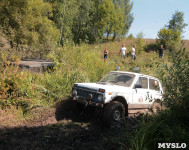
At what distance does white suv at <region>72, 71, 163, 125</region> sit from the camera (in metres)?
5.10

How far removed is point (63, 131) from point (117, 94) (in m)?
1.85

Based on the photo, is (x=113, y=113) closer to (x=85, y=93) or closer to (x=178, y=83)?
(x=85, y=93)

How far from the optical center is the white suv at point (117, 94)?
201 inches

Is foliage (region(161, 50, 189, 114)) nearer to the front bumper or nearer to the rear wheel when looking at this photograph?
the front bumper

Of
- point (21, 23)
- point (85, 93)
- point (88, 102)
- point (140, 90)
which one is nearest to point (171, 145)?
point (88, 102)

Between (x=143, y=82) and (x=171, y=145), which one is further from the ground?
(x=143, y=82)

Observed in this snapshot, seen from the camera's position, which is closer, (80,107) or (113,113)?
(113,113)

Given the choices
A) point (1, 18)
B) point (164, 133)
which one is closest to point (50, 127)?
point (164, 133)

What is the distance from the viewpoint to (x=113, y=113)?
5.11 meters

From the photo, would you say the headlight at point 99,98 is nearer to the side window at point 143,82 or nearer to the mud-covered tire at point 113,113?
the mud-covered tire at point 113,113

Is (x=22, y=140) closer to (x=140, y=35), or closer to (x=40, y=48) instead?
(x=40, y=48)

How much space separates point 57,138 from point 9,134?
127 cm

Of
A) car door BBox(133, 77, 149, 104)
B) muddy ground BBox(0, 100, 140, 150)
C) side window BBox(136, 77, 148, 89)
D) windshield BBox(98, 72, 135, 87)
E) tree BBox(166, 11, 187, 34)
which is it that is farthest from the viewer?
tree BBox(166, 11, 187, 34)

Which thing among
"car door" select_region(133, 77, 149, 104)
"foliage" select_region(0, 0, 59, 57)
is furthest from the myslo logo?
"foliage" select_region(0, 0, 59, 57)
